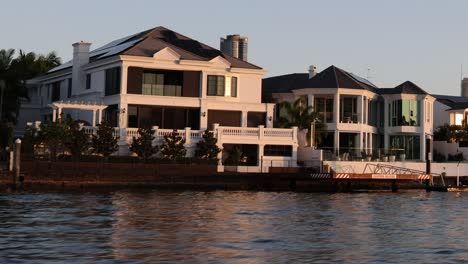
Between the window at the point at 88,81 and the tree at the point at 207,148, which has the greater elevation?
the window at the point at 88,81

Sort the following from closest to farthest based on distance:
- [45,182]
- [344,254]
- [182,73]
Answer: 1. [344,254]
2. [45,182]
3. [182,73]

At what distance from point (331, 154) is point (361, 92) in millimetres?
10281

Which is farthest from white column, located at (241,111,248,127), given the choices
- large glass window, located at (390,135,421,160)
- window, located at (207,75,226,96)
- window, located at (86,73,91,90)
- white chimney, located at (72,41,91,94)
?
large glass window, located at (390,135,421,160)

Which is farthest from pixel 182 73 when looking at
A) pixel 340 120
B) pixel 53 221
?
pixel 53 221

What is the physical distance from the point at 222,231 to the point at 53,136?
1317 inches

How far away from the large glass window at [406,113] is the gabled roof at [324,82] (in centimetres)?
341

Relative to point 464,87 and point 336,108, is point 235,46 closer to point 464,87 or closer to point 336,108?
point 336,108

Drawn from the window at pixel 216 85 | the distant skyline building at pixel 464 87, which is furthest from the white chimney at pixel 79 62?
the distant skyline building at pixel 464 87

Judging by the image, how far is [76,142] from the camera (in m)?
61.8

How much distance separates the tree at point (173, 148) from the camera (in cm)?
6481

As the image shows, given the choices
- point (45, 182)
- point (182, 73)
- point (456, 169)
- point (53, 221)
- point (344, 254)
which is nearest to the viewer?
point (344, 254)

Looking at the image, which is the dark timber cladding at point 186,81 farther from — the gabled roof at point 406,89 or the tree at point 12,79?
the gabled roof at point 406,89

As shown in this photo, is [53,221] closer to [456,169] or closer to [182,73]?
[182,73]

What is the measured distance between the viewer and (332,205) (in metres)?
47.5
